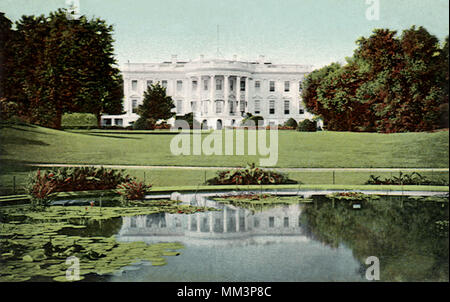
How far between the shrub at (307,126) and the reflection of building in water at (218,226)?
9.23m

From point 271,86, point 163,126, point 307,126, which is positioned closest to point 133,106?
point 163,126

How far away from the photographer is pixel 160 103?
23.4m

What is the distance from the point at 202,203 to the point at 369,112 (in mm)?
9975

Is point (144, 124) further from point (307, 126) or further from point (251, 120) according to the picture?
point (307, 126)

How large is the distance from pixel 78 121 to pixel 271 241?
42.3 feet

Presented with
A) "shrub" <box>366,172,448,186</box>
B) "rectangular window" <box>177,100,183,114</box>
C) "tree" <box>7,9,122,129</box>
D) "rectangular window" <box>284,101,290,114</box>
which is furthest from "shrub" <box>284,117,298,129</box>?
"tree" <box>7,9,122,129</box>

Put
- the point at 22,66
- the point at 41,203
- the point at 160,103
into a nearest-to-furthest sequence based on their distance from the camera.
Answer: the point at 41,203
the point at 22,66
the point at 160,103

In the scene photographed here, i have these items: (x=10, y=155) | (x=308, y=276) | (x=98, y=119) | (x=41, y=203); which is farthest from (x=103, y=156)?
(x=308, y=276)

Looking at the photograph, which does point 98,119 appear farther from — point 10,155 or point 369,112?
point 369,112

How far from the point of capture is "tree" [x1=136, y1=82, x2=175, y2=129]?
22.7 metres

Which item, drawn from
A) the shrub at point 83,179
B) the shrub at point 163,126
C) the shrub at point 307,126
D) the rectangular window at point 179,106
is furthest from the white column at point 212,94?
the shrub at point 83,179

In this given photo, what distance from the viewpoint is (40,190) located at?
16094mm

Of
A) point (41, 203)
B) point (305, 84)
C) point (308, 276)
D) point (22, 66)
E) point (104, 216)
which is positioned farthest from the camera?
point (305, 84)

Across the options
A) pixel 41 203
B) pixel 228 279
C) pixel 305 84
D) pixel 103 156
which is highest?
pixel 305 84
